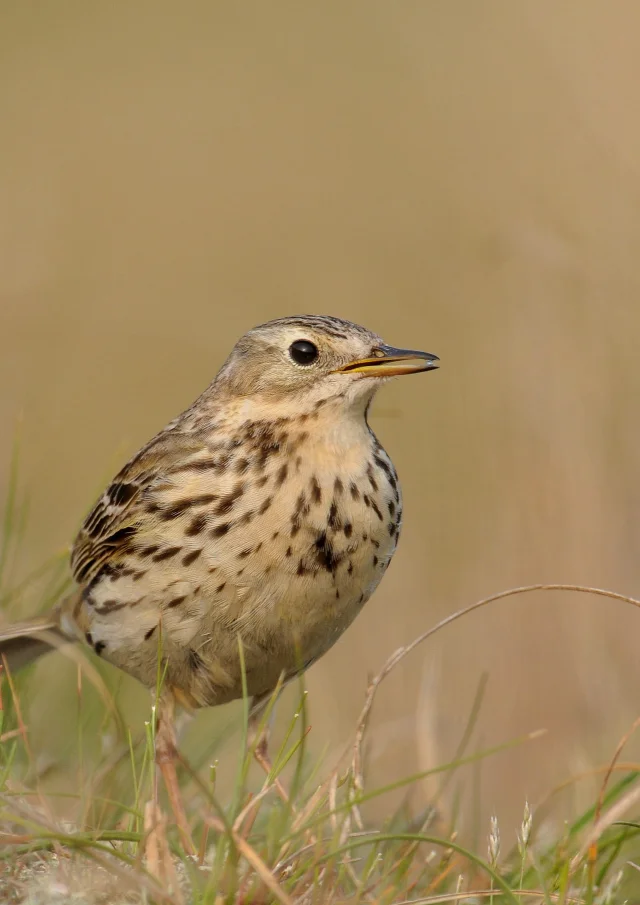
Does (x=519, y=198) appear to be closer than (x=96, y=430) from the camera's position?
Yes

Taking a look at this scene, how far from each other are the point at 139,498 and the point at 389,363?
39.8 inches

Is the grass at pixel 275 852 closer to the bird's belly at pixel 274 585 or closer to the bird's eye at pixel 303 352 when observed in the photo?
the bird's belly at pixel 274 585

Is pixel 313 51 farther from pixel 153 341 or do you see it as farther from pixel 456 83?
pixel 153 341

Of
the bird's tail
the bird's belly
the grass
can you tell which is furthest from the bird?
the grass

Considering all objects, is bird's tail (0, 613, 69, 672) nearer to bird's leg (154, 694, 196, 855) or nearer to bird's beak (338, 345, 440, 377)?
bird's leg (154, 694, 196, 855)

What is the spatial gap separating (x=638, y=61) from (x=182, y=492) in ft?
16.1

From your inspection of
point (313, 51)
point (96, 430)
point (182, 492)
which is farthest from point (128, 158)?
point (182, 492)

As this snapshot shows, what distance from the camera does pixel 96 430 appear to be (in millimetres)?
10734

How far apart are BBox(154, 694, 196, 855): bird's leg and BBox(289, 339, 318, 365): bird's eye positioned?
49.9 inches

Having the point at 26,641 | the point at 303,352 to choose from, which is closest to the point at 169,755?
the point at 26,641

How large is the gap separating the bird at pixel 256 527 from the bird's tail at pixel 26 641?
0.13 meters

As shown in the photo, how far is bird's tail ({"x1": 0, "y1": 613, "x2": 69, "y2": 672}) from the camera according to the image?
532 centimetres

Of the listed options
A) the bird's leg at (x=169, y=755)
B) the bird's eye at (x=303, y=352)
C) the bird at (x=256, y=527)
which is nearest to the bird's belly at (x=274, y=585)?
the bird at (x=256, y=527)

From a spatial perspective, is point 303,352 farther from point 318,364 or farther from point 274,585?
point 274,585
